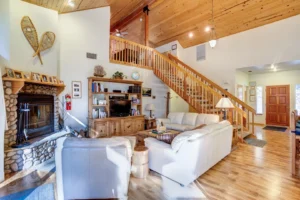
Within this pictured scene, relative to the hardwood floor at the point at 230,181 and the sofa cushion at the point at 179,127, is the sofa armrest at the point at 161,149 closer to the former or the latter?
the hardwood floor at the point at 230,181

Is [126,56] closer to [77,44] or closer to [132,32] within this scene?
[77,44]

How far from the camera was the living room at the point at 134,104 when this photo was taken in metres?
2.18

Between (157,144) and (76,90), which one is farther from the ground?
(76,90)

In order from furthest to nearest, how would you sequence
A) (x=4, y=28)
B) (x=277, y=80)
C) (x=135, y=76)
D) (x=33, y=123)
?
1. (x=277, y=80)
2. (x=135, y=76)
3. (x=33, y=123)
4. (x=4, y=28)

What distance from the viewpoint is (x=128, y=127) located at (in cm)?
543

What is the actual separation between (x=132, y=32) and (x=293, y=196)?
27.1 ft

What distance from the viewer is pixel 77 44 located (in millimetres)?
4824

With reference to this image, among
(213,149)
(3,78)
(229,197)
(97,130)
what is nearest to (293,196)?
(229,197)

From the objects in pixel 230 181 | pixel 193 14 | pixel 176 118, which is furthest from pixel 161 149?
pixel 193 14

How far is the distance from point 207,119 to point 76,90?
4102 mm

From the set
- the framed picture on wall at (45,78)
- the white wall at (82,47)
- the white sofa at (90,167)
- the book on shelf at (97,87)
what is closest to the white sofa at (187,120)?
the book on shelf at (97,87)

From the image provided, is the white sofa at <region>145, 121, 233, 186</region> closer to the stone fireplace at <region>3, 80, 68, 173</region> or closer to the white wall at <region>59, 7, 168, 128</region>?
the stone fireplace at <region>3, 80, 68, 173</region>

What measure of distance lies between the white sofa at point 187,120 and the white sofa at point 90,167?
9.40 ft

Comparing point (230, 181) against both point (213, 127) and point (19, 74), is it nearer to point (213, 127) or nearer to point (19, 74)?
point (213, 127)
